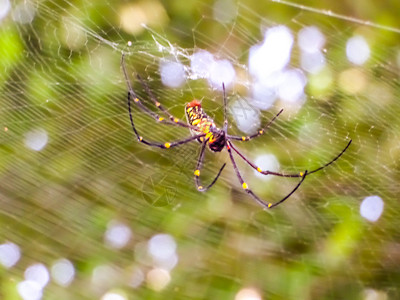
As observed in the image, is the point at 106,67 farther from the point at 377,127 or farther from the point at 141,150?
the point at 377,127

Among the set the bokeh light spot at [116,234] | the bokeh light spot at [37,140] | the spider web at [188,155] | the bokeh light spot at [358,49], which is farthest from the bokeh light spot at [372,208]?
the bokeh light spot at [37,140]

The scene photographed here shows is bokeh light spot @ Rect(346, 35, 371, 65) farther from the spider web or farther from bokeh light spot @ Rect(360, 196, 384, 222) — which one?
bokeh light spot @ Rect(360, 196, 384, 222)

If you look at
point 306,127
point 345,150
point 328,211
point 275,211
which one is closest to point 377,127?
point 345,150

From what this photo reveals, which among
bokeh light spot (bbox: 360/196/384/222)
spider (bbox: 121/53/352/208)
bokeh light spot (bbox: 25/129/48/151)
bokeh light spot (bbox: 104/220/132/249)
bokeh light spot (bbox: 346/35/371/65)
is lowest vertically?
bokeh light spot (bbox: 104/220/132/249)

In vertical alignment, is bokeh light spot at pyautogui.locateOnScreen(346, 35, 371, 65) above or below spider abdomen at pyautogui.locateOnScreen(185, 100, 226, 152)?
above

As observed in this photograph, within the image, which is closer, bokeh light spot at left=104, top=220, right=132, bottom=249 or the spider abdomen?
the spider abdomen

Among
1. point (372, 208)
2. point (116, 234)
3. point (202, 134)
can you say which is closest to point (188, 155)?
point (202, 134)

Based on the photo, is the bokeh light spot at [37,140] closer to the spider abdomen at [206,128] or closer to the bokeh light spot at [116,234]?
the bokeh light spot at [116,234]

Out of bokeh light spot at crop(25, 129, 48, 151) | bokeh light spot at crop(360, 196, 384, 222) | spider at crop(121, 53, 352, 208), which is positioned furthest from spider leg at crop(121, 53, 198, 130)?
bokeh light spot at crop(360, 196, 384, 222)

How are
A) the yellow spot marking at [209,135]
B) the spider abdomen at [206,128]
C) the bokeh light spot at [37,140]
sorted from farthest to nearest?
the bokeh light spot at [37,140] → the yellow spot marking at [209,135] → the spider abdomen at [206,128]
